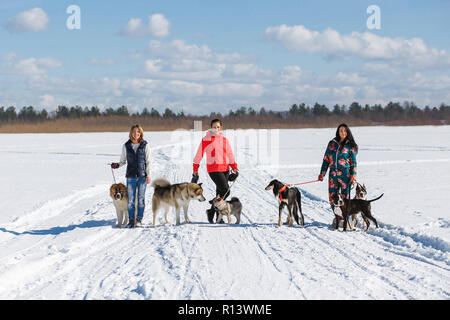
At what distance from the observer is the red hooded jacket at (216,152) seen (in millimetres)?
7938

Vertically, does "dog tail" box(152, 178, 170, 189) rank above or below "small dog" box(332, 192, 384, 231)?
above

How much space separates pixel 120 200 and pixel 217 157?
190 centimetres

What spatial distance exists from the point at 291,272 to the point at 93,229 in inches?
155

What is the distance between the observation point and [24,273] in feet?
17.0

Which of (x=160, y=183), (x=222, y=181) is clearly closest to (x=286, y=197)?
(x=222, y=181)

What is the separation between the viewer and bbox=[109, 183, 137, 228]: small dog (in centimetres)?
777

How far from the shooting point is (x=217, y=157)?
26.2 ft

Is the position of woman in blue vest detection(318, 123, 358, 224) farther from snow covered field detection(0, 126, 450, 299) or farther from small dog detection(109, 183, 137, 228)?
small dog detection(109, 183, 137, 228)

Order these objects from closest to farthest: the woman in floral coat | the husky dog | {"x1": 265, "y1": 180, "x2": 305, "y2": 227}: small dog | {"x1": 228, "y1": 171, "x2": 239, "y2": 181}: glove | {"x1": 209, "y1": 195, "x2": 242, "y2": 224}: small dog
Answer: {"x1": 265, "y1": 180, "x2": 305, "y2": 227}: small dog → the woman in floral coat → the husky dog → {"x1": 209, "y1": 195, "x2": 242, "y2": 224}: small dog → {"x1": 228, "y1": 171, "x2": 239, "y2": 181}: glove

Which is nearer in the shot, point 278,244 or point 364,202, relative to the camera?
point 278,244

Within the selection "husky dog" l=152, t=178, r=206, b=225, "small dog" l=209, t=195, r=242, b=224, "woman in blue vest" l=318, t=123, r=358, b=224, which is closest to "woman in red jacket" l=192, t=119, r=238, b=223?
"small dog" l=209, t=195, r=242, b=224

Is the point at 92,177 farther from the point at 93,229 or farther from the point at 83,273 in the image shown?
the point at 83,273

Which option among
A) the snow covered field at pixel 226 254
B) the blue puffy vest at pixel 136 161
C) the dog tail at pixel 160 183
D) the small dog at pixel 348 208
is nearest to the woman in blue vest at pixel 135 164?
the blue puffy vest at pixel 136 161
